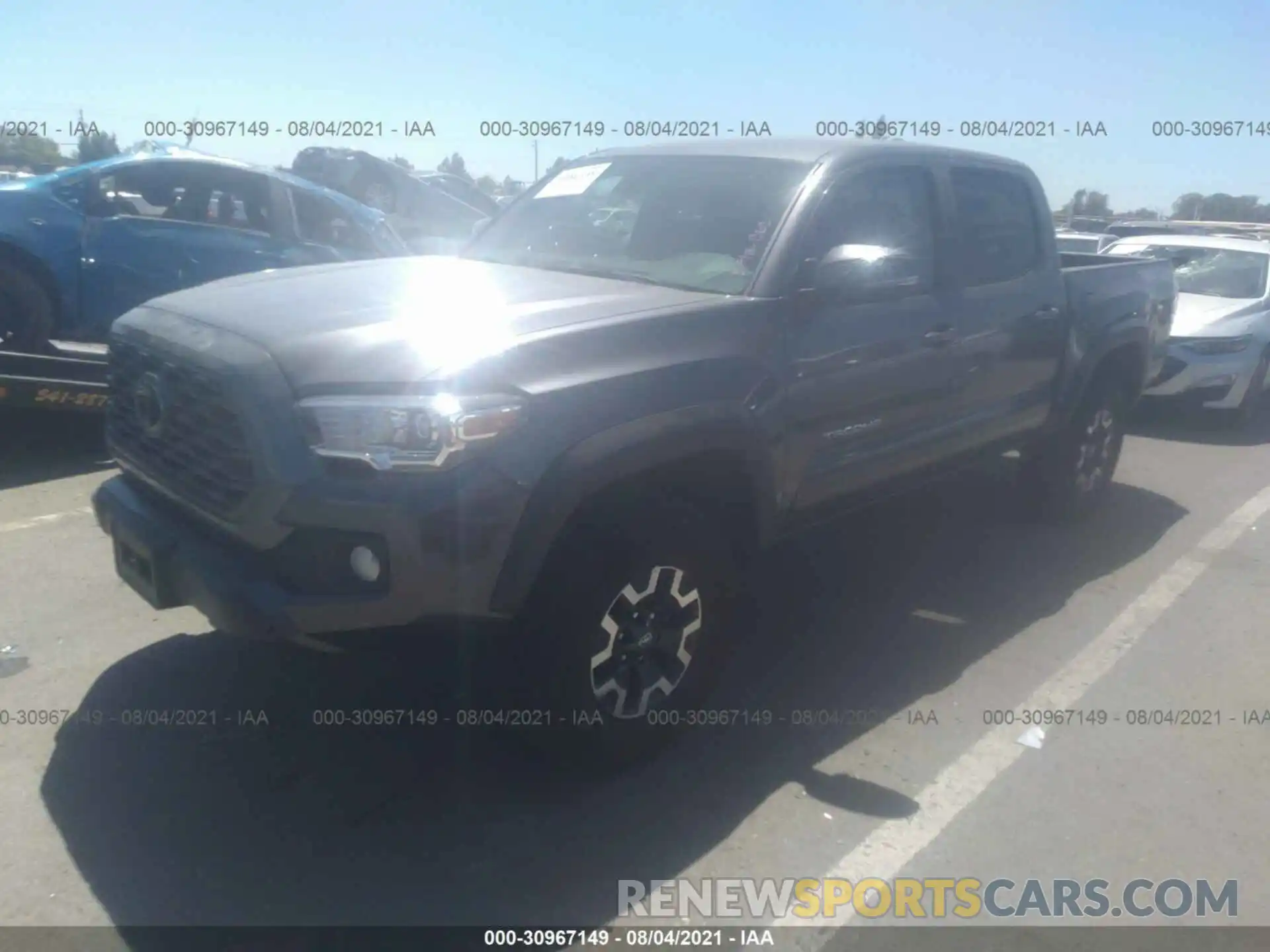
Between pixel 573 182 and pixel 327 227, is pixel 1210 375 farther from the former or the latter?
pixel 327 227

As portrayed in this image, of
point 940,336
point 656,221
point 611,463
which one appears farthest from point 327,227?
point 611,463

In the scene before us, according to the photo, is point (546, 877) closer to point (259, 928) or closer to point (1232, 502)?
point (259, 928)

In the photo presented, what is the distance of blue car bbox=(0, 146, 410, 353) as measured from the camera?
697 centimetres

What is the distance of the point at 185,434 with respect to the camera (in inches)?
128

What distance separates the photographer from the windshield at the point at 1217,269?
10.2 metres

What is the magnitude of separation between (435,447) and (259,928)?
1298 mm

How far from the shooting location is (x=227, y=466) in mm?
3068

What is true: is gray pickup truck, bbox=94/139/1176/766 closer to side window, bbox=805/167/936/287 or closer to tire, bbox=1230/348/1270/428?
side window, bbox=805/167/936/287

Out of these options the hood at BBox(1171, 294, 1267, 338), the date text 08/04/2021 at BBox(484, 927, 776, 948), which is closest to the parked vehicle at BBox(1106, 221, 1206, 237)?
the hood at BBox(1171, 294, 1267, 338)

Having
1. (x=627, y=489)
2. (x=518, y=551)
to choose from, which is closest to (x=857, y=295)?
(x=627, y=489)

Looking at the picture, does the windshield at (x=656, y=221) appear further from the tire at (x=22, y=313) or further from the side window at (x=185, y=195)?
the side window at (x=185, y=195)

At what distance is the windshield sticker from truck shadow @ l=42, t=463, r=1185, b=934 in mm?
2052

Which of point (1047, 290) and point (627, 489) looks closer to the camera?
point (627, 489)

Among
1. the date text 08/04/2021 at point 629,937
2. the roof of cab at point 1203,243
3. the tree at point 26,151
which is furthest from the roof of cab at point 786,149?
the tree at point 26,151
